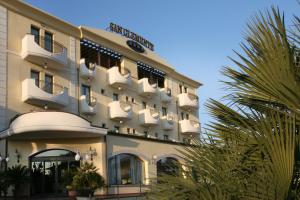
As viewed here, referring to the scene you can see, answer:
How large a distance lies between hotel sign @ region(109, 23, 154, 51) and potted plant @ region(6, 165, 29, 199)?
17.7 m

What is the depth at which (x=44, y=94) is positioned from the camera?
25.0 m

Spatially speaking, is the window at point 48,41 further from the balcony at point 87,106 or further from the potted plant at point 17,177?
the potted plant at point 17,177

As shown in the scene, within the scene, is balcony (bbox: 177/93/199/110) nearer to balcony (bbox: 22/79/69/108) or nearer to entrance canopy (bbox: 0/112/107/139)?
balcony (bbox: 22/79/69/108)

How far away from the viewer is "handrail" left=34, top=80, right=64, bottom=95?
25.9m

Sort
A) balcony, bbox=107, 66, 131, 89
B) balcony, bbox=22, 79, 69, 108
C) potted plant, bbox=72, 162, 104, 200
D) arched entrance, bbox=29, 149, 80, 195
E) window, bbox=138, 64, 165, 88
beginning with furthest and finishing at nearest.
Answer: window, bbox=138, 64, 165, 88 < balcony, bbox=107, 66, 131, 89 < balcony, bbox=22, 79, 69, 108 < arched entrance, bbox=29, 149, 80, 195 < potted plant, bbox=72, 162, 104, 200

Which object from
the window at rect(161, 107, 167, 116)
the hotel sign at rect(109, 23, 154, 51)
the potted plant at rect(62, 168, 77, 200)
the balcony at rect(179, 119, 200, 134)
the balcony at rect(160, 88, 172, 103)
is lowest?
the potted plant at rect(62, 168, 77, 200)

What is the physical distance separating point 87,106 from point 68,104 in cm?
186

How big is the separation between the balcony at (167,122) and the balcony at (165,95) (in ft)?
5.12

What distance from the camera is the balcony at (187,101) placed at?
135 ft

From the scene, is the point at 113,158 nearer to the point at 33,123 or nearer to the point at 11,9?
the point at 33,123

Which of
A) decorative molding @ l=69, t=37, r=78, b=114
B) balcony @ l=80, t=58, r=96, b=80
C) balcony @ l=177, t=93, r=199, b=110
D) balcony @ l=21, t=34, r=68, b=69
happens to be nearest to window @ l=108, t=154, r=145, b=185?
decorative molding @ l=69, t=37, r=78, b=114

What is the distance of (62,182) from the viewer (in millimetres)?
24266

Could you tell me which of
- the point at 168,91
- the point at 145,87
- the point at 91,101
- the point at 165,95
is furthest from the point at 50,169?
the point at 168,91

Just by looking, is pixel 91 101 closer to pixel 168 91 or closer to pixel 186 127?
pixel 168 91
